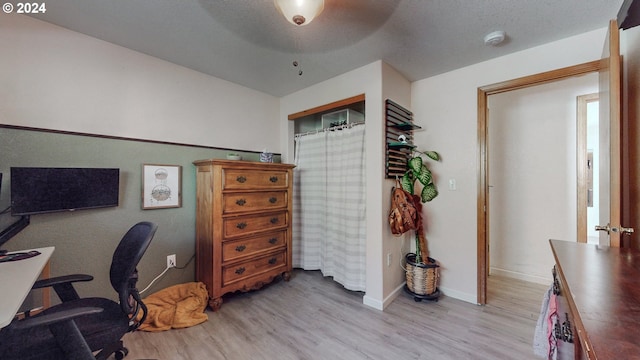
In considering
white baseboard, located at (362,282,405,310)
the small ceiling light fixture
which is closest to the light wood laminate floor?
white baseboard, located at (362,282,405,310)

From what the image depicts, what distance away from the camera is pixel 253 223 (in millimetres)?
2504

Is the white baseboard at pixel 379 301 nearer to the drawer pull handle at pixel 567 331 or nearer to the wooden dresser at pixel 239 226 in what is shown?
the wooden dresser at pixel 239 226

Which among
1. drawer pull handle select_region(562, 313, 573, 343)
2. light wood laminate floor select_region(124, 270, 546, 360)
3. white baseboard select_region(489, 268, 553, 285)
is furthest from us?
white baseboard select_region(489, 268, 553, 285)

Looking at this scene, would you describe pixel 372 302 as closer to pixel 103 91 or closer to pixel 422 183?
pixel 422 183

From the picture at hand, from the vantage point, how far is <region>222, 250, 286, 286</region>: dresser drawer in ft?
7.50

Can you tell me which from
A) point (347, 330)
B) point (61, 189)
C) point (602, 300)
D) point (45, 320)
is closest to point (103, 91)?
point (61, 189)

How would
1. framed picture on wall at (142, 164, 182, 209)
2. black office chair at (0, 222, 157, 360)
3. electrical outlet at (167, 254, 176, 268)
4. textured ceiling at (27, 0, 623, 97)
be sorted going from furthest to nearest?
electrical outlet at (167, 254, 176, 268) < framed picture on wall at (142, 164, 182, 209) < textured ceiling at (27, 0, 623, 97) < black office chair at (0, 222, 157, 360)

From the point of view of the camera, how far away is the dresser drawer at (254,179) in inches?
90.7

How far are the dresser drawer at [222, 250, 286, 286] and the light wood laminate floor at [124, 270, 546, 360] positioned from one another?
9.9 inches

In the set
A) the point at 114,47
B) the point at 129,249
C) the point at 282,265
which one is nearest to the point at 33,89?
the point at 114,47

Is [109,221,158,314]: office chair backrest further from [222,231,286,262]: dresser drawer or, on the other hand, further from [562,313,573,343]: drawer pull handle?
[562,313,573,343]: drawer pull handle

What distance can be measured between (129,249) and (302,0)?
5.49 feet

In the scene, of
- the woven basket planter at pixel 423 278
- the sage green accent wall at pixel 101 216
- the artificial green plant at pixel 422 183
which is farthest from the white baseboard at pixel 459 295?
the sage green accent wall at pixel 101 216

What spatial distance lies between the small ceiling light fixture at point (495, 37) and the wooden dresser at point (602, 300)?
5.32ft
